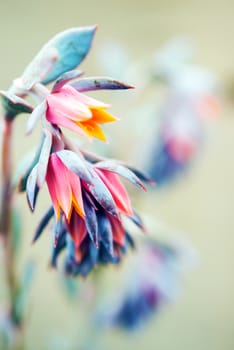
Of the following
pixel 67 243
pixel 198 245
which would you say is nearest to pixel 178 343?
pixel 198 245

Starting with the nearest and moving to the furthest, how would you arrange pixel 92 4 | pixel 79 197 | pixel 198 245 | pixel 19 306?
pixel 79 197, pixel 19 306, pixel 198 245, pixel 92 4

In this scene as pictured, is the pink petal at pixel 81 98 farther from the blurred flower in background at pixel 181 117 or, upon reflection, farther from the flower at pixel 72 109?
the blurred flower in background at pixel 181 117

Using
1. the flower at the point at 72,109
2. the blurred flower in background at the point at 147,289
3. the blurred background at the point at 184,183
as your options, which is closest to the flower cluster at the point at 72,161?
the flower at the point at 72,109

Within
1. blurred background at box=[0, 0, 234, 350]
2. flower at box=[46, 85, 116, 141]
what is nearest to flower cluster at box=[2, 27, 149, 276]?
flower at box=[46, 85, 116, 141]

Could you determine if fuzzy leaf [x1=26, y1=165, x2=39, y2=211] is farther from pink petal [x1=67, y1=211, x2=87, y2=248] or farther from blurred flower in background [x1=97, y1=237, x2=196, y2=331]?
blurred flower in background [x1=97, y1=237, x2=196, y2=331]

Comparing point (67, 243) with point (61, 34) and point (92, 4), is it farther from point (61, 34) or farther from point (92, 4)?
point (92, 4)
